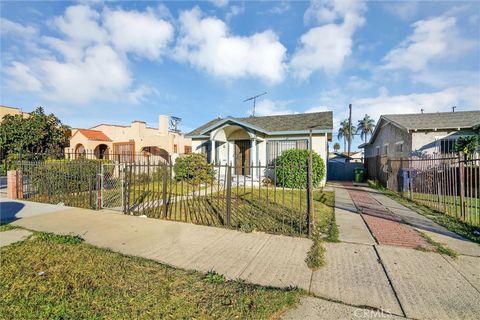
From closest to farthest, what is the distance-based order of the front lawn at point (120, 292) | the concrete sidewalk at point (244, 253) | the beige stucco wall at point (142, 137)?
the front lawn at point (120, 292), the concrete sidewalk at point (244, 253), the beige stucco wall at point (142, 137)

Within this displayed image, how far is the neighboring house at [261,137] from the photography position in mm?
13781

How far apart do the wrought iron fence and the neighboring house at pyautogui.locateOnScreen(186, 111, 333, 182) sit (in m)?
3.82

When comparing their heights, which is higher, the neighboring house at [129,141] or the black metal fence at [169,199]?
the neighboring house at [129,141]

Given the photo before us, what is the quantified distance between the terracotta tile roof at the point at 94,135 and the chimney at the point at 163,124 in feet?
21.7

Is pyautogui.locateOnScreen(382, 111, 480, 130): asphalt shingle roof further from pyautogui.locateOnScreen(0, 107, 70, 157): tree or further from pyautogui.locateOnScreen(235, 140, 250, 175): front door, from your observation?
pyautogui.locateOnScreen(0, 107, 70, 157): tree

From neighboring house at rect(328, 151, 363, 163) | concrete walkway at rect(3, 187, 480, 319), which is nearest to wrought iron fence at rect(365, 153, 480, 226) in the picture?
concrete walkway at rect(3, 187, 480, 319)

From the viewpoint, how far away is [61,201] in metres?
9.17

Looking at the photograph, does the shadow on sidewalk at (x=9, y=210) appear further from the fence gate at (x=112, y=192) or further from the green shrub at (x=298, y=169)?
the green shrub at (x=298, y=169)

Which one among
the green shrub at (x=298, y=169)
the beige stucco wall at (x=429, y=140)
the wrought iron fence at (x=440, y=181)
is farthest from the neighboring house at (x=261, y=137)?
the beige stucco wall at (x=429, y=140)

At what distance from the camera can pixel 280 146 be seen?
14773 millimetres

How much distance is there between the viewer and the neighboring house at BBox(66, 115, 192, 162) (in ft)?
71.9

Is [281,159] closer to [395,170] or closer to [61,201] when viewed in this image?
[395,170]

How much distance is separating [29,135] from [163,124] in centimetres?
1029

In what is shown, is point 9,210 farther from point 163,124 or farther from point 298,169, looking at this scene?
point 163,124
